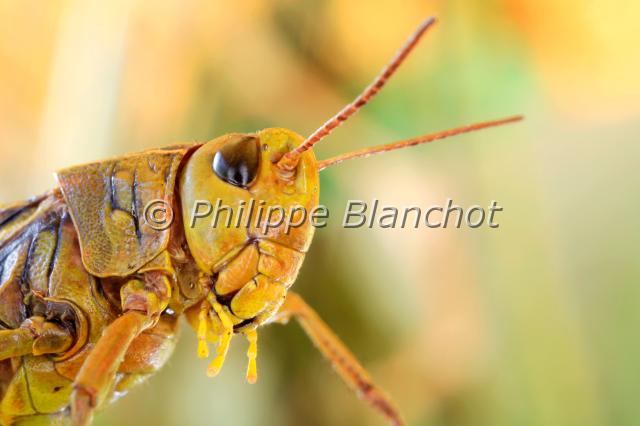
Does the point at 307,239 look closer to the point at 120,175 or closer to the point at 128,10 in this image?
the point at 120,175

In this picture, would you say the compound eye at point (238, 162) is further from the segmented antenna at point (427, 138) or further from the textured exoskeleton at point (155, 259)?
the segmented antenna at point (427, 138)

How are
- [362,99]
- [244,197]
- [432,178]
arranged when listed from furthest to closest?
[432,178] < [244,197] < [362,99]

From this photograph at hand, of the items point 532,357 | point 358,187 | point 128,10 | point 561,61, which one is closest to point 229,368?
point 358,187

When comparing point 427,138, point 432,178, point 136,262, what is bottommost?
point 136,262

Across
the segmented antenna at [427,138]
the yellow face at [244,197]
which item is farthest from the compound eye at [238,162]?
the segmented antenna at [427,138]

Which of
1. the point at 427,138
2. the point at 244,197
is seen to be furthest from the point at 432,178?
the point at 244,197

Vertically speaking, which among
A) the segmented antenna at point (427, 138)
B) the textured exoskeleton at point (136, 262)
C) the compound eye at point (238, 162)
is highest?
the segmented antenna at point (427, 138)

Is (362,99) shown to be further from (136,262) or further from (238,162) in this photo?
(136,262)
